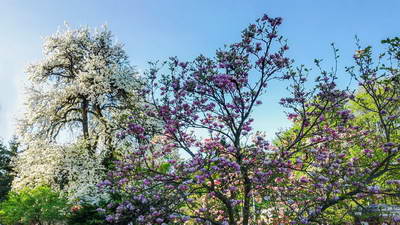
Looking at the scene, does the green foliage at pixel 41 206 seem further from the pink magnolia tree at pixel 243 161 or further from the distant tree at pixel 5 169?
the distant tree at pixel 5 169

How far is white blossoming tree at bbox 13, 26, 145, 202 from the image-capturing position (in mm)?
13648

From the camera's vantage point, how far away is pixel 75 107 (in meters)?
16.1

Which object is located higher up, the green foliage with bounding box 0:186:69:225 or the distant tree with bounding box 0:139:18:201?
the distant tree with bounding box 0:139:18:201

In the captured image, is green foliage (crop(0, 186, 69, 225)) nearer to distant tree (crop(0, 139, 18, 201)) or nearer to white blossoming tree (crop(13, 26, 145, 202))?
white blossoming tree (crop(13, 26, 145, 202))

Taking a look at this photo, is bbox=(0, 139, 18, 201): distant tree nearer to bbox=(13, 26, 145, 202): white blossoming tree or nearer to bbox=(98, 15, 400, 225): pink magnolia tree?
bbox=(13, 26, 145, 202): white blossoming tree

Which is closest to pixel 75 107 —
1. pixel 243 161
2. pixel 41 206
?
pixel 41 206

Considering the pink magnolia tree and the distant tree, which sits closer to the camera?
the pink magnolia tree

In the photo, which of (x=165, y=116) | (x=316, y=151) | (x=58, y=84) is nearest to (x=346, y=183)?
(x=316, y=151)

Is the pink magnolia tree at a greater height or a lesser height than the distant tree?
lesser

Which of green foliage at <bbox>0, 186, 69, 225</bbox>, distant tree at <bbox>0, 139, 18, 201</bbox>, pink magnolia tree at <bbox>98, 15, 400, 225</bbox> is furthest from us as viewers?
distant tree at <bbox>0, 139, 18, 201</bbox>

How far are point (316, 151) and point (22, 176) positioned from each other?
1342 centimetres

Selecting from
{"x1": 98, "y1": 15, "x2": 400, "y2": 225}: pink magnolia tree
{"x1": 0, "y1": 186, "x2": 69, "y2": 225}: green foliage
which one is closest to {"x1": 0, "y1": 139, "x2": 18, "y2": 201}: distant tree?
{"x1": 0, "y1": 186, "x2": 69, "y2": 225}: green foliage

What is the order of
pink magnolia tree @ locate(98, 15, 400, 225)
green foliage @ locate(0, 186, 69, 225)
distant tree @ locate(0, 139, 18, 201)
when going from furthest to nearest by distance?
1. distant tree @ locate(0, 139, 18, 201)
2. green foliage @ locate(0, 186, 69, 225)
3. pink magnolia tree @ locate(98, 15, 400, 225)

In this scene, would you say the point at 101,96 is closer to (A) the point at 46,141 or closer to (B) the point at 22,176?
(A) the point at 46,141
